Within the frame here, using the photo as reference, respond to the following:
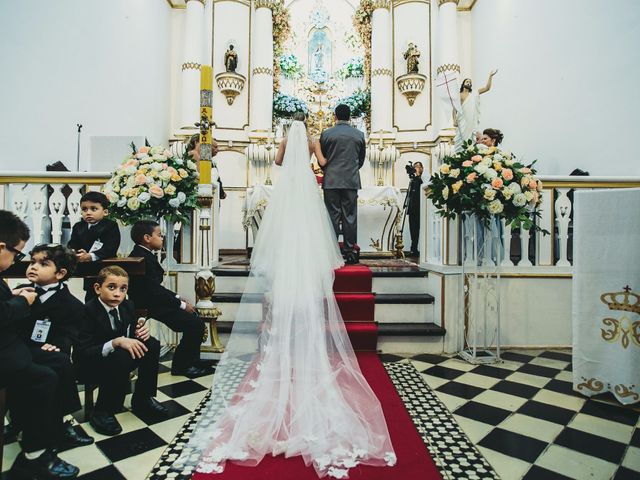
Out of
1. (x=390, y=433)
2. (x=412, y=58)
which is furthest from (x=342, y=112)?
(x=412, y=58)

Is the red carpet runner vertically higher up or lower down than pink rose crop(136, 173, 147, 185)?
lower down

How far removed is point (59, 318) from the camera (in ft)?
7.16

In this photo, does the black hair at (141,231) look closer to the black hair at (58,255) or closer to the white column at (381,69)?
the black hair at (58,255)

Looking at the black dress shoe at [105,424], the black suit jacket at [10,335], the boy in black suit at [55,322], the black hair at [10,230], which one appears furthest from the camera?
the black dress shoe at [105,424]

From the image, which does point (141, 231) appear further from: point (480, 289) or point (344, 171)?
point (480, 289)

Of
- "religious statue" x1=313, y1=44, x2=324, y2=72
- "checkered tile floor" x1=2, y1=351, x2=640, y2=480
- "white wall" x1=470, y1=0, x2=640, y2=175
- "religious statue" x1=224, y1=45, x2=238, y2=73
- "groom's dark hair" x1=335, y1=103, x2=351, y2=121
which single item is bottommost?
"checkered tile floor" x1=2, y1=351, x2=640, y2=480

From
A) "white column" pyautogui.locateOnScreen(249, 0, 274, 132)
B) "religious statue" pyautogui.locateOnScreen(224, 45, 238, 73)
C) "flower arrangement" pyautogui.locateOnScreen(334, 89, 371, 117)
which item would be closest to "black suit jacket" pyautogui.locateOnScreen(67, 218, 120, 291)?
"white column" pyautogui.locateOnScreen(249, 0, 274, 132)

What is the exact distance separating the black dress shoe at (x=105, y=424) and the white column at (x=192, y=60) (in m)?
7.10

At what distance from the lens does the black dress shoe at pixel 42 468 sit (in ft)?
5.90

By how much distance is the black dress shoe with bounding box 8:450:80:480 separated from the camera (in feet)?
5.90

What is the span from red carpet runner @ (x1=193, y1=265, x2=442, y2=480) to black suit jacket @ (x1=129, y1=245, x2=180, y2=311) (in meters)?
1.62

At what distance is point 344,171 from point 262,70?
4.81m

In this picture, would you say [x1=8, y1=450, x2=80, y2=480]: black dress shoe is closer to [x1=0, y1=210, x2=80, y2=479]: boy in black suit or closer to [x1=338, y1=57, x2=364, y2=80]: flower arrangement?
[x1=0, y1=210, x2=80, y2=479]: boy in black suit

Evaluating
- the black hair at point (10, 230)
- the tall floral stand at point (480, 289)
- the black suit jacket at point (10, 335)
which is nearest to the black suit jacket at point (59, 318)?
the black suit jacket at point (10, 335)
